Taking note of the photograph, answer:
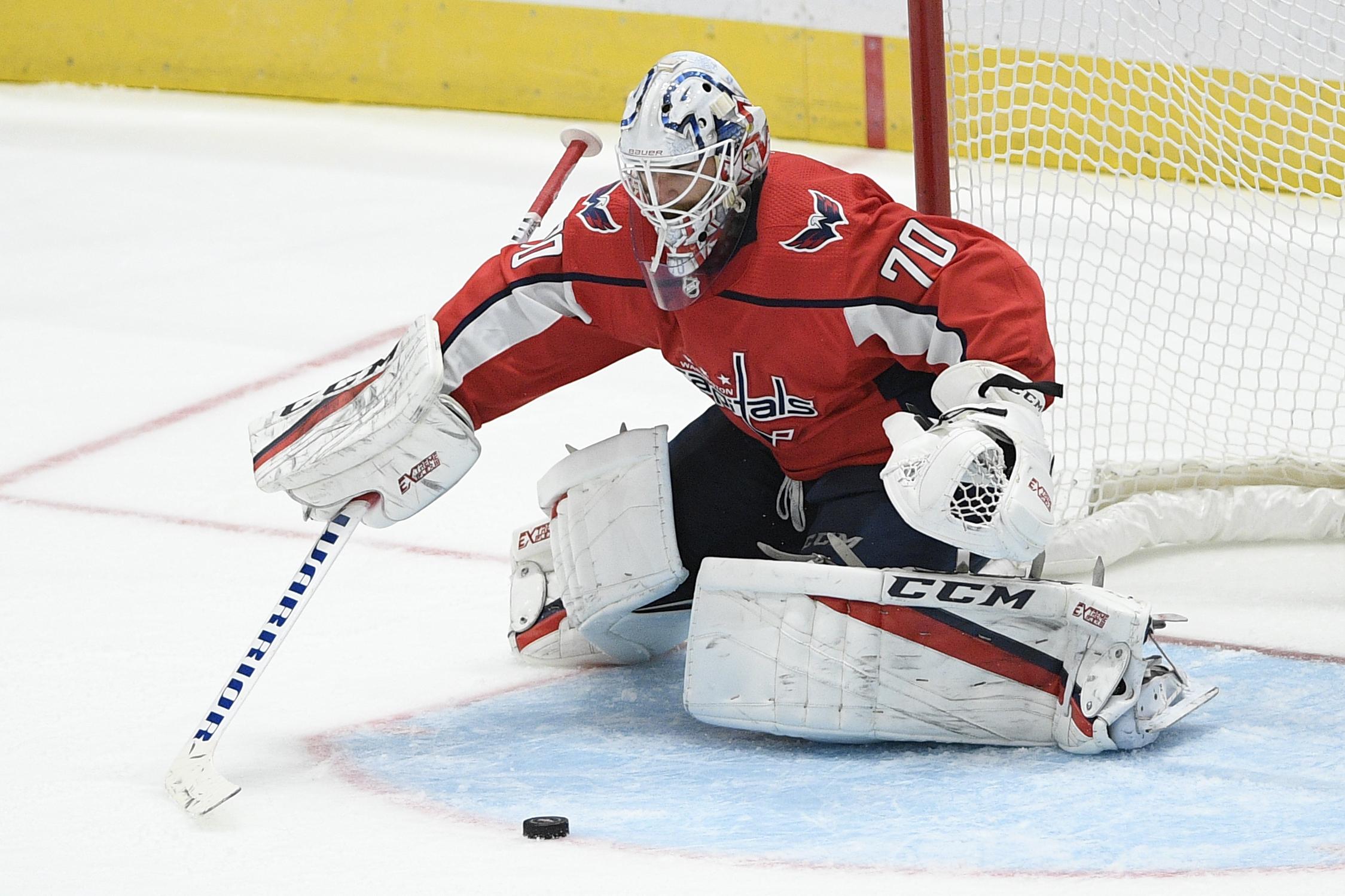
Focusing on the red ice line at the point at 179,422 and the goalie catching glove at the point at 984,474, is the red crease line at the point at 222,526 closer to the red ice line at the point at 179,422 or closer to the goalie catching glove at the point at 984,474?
the red ice line at the point at 179,422

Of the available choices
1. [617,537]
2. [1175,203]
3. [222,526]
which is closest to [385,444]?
[617,537]

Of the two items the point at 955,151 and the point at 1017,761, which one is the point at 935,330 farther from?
the point at 955,151

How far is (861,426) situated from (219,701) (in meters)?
0.97

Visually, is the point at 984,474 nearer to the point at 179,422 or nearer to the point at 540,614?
the point at 540,614

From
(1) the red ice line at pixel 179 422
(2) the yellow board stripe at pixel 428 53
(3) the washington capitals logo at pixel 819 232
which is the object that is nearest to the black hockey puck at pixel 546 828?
(3) the washington capitals logo at pixel 819 232

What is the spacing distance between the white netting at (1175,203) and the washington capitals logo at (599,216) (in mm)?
1126

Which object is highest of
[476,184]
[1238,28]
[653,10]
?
[1238,28]

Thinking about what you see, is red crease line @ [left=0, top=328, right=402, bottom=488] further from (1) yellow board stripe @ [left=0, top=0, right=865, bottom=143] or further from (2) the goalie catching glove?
(2) the goalie catching glove

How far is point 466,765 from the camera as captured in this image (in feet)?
8.76

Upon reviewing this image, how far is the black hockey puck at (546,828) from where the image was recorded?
235 centimetres

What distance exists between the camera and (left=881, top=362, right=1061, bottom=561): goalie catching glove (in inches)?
93.6

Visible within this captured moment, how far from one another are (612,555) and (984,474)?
695mm

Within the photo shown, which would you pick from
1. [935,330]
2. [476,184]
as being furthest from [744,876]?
[476,184]

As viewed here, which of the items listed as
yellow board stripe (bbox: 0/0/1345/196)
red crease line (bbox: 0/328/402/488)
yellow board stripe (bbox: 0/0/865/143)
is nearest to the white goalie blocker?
red crease line (bbox: 0/328/402/488)
